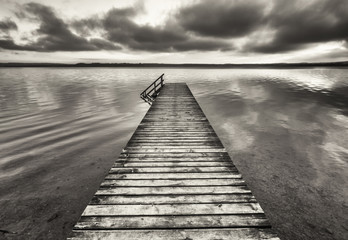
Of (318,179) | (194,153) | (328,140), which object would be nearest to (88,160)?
(194,153)

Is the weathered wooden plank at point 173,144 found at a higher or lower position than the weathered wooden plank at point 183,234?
higher

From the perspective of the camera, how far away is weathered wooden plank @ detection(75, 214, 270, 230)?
9.70ft

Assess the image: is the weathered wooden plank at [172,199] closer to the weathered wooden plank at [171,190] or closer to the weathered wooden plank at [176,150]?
the weathered wooden plank at [171,190]

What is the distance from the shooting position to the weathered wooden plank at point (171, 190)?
3729 millimetres

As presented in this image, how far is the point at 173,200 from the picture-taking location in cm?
352

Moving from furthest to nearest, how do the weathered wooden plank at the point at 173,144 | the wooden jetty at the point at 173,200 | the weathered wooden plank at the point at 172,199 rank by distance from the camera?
the weathered wooden plank at the point at 173,144, the weathered wooden plank at the point at 172,199, the wooden jetty at the point at 173,200

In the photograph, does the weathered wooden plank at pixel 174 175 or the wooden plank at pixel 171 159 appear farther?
the wooden plank at pixel 171 159

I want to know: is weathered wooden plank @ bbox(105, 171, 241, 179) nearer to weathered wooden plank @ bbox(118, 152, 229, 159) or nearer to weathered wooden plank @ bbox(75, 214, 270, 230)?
weathered wooden plank @ bbox(118, 152, 229, 159)

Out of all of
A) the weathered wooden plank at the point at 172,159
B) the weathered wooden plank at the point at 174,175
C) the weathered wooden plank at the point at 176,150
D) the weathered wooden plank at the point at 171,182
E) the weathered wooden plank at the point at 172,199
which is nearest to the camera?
the weathered wooden plank at the point at 172,199

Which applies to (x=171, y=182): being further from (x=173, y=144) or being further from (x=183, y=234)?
(x=173, y=144)

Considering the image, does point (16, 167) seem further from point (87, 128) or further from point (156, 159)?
point (156, 159)

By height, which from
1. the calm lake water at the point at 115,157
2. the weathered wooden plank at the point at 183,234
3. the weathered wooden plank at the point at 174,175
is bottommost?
→ the calm lake water at the point at 115,157

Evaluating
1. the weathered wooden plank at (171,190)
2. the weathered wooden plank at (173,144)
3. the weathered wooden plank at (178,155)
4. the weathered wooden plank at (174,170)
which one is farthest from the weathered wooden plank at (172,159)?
the weathered wooden plank at (171,190)

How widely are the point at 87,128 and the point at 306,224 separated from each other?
12.0m
